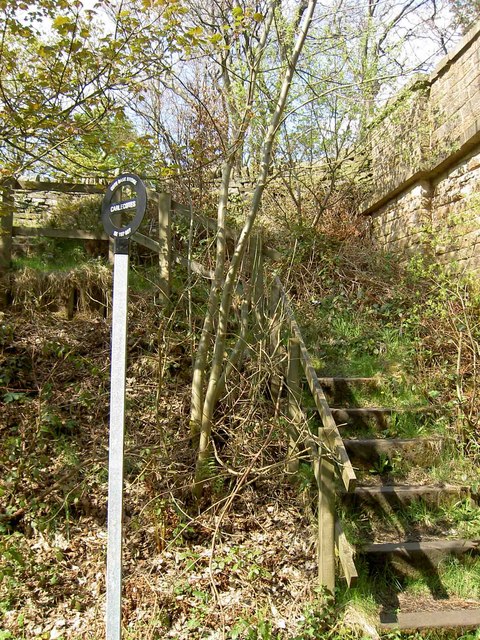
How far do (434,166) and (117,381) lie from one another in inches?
230

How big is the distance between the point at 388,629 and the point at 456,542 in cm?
87

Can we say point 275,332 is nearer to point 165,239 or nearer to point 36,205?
point 165,239

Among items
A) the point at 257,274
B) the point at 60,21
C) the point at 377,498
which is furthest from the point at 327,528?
the point at 60,21

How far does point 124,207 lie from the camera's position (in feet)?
7.36

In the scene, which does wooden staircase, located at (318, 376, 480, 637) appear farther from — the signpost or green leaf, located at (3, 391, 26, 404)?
green leaf, located at (3, 391, 26, 404)

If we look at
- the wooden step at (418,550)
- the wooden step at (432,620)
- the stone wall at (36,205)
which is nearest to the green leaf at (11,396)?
the wooden step at (418,550)

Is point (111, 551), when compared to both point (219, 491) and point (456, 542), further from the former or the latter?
point (456, 542)

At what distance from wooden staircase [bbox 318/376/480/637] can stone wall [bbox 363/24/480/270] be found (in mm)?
2438

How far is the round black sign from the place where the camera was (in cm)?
216

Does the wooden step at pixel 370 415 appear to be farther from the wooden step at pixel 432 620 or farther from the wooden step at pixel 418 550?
the wooden step at pixel 432 620

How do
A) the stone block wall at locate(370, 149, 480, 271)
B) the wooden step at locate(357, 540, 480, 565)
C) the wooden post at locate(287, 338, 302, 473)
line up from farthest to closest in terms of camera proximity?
the stone block wall at locate(370, 149, 480, 271), the wooden post at locate(287, 338, 302, 473), the wooden step at locate(357, 540, 480, 565)

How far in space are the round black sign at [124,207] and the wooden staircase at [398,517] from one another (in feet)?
6.26

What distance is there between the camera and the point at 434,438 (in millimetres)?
4246

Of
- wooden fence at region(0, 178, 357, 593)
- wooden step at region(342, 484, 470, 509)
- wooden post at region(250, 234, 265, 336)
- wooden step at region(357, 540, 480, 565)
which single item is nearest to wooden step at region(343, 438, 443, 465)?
wooden fence at region(0, 178, 357, 593)
